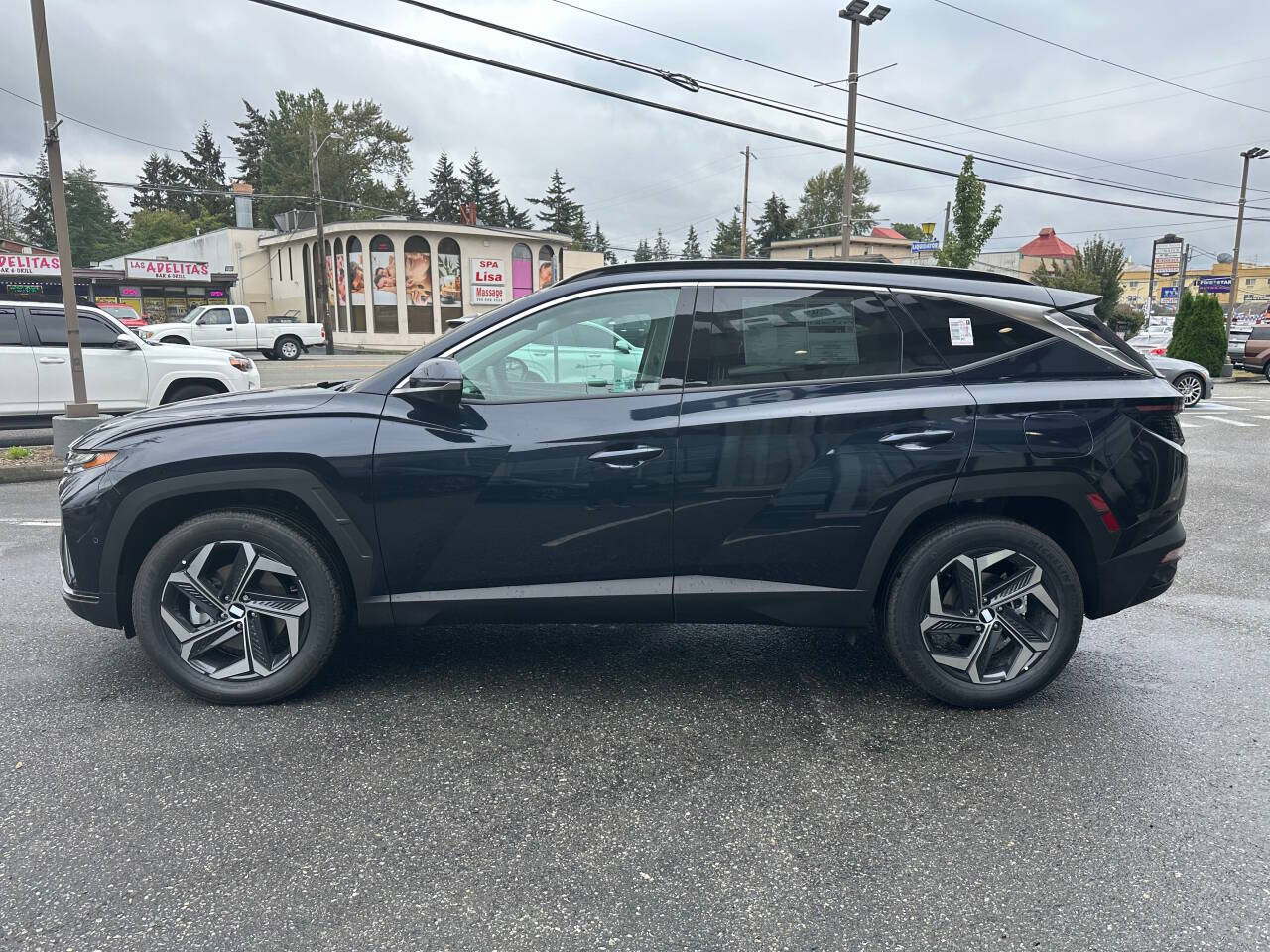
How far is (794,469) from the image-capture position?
3295mm

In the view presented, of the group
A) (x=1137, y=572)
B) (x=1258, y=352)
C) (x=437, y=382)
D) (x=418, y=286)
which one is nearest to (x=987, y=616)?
(x=1137, y=572)

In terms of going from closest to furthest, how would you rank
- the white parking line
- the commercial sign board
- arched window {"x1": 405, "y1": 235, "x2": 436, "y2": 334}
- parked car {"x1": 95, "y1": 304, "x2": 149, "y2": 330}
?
1. the white parking line
2. parked car {"x1": 95, "y1": 304, "x2": 149, "y2": 330}
3. the commercial sign board
4. arched window {"x1": 405, "y1": 235, "x2": 436, "y2": 334}

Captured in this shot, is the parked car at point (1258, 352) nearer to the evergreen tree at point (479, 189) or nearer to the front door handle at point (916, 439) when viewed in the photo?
the front door handle at point (916, 439)

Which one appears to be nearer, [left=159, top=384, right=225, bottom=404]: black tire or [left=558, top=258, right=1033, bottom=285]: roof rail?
[left=558, top=258, right=1033, bottom=285]: roof rail

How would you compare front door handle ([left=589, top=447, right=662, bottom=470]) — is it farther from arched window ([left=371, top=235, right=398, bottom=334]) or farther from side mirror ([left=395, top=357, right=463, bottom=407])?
arched window ([left=371, top=235, right=398, bottom=334])

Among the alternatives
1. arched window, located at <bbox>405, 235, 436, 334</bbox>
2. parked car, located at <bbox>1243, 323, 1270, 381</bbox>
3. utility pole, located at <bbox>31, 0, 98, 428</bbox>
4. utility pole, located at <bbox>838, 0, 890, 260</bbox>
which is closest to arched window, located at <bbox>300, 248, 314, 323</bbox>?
arched window, located at <bbox>405, 235, 436, 334</bbox>

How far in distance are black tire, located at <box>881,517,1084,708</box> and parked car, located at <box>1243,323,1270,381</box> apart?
27.4 meters

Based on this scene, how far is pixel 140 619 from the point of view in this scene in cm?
344

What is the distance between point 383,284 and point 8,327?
3096 centimetres

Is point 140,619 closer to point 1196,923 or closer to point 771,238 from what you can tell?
point 1196,923

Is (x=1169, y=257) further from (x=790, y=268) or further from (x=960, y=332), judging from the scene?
(x=790, y=268)

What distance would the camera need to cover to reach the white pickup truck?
27.0m

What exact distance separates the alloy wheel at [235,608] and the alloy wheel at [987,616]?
2.56 metres

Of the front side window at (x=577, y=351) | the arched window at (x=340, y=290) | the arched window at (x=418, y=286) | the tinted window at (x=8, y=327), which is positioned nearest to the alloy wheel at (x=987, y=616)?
the front side window at (x=577, y=351)
